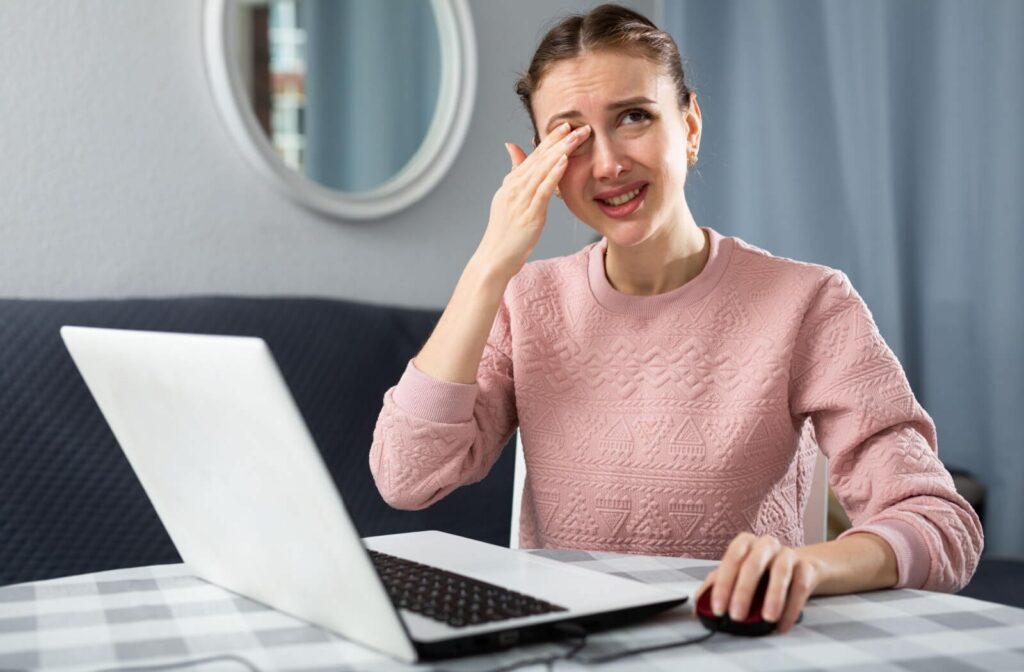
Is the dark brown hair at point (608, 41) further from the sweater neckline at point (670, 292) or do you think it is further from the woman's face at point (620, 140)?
the sweater neckline at point (670, 292)


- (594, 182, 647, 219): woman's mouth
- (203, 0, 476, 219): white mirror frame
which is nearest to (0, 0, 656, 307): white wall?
(203, 0, 476, 219): white mirror frame

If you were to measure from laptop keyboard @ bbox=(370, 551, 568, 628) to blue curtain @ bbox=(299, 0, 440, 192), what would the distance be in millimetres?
1539

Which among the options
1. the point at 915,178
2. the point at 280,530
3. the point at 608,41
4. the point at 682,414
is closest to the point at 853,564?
the point at 682,414

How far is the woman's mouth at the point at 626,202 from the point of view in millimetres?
1361

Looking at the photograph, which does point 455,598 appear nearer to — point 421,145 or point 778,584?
point 778,584

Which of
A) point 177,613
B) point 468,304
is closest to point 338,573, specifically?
point 177,613

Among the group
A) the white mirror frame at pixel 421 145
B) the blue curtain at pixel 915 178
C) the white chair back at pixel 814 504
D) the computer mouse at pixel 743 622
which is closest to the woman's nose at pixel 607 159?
the white chair back at pixel 814 504

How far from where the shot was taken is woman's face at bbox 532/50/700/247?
1.35 metres

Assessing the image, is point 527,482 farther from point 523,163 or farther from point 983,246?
point 983,246

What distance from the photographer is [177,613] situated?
90cm

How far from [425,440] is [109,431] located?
0.78m

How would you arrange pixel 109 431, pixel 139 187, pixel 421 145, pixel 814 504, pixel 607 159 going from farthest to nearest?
pixel 421 145 < pixel 139 187 < pixel 109 431 < pixel 814 504 < pixel 607 159

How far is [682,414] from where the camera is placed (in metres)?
1.34

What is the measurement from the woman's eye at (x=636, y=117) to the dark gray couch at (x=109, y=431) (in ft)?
3.05
